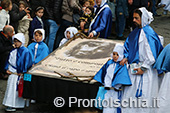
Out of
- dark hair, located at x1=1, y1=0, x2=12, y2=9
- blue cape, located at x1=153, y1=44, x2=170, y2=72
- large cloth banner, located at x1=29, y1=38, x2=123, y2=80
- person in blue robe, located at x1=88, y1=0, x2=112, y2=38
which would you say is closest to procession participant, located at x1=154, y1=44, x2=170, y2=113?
blue cape, located at x1=153, y1=44, x2=170, y2=72

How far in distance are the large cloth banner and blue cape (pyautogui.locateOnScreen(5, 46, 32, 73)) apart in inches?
6.8

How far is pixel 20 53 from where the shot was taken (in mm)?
7582

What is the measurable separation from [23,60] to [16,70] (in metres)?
0.26

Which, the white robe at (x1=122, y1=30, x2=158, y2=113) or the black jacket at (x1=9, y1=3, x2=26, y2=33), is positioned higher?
the black jacket at (x1=9, y1=3, x2=26, y2=33)


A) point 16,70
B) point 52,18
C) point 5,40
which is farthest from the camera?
point 52,18

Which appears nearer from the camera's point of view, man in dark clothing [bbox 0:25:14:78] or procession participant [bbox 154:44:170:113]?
procession participant [bbox 154:44:170:113]

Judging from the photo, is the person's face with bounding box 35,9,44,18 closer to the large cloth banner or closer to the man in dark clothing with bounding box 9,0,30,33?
the man in dark clothing with bounding box 9,0,30,33

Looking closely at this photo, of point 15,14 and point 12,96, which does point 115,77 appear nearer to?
point 12,96

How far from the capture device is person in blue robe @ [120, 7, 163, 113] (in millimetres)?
6637

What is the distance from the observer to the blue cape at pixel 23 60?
7.43 metres

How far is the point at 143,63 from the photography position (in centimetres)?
664

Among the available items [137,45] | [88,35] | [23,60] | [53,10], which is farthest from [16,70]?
[53,10]

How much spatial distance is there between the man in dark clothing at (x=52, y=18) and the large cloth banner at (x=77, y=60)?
1.57m

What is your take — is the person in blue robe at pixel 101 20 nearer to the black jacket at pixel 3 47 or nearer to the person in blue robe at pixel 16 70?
the black jacket at pixel 3 47
